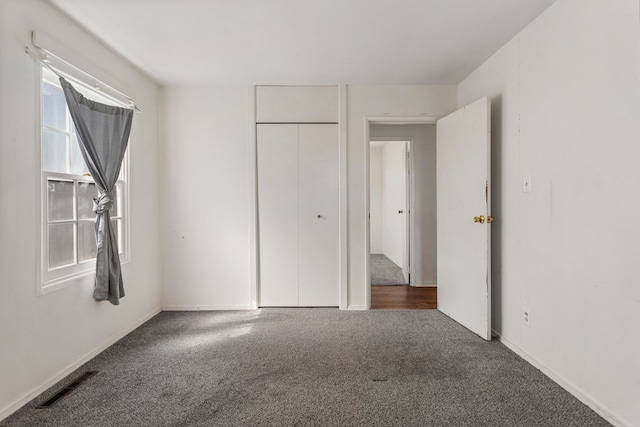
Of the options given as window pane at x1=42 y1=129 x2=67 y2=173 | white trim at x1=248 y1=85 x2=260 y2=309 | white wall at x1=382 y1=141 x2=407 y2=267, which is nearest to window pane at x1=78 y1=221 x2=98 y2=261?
window pane at x1=42 y1=129 x2=67 y2=173

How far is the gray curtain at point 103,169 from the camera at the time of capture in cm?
237

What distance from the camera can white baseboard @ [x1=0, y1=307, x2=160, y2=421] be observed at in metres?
1.81

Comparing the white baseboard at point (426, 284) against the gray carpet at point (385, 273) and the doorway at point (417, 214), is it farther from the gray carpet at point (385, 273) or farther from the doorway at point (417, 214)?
the gray carpet at point (385, 273)

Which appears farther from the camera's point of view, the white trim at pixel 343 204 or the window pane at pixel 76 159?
the white trim at pixel 343 204

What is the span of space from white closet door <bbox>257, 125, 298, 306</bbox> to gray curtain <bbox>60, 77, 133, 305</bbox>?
1.39 metres

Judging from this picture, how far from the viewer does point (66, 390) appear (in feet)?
6.67

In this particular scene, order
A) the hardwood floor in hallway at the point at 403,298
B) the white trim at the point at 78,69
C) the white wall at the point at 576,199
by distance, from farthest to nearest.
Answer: the hardwood floor in hallway at the point at 403,298, the white trim at the point at 78,69, the white wall at the point at 576,199

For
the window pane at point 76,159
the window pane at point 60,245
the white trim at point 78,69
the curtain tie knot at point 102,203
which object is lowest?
the window pane at point 60,245

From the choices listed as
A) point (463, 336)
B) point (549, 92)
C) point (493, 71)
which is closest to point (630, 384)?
point (463, 336)

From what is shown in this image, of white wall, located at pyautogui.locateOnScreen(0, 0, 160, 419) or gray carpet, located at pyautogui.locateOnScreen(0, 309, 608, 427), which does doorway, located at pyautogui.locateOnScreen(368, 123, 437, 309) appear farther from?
white wall, located at pyautogui.locateOnScreen(0, 0, 160, 419)

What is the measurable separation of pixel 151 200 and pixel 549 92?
3572 mm

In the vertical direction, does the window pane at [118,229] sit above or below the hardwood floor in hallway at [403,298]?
above

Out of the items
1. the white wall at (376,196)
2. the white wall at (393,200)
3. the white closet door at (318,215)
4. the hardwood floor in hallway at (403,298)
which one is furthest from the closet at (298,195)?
the white wall at (376,196)

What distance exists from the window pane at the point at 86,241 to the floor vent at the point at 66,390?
82 centimetres
